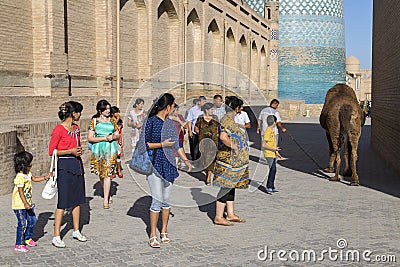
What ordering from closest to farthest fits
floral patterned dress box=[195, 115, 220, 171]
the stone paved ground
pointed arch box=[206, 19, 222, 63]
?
the stone paved ground, floral patterned dress box=[195, 115, 220, 171], pointed arch box=[206, 19, 222, 63]

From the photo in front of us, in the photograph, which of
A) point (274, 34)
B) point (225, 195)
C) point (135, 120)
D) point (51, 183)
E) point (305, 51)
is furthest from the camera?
point (305, 51)

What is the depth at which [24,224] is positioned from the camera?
5324 mm

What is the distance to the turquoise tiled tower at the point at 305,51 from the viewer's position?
4500cm

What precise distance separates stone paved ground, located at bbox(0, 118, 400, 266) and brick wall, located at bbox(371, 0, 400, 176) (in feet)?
7.27

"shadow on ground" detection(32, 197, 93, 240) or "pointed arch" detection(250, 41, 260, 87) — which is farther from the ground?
"pointed arch" detection(250, 41, 260, 87)

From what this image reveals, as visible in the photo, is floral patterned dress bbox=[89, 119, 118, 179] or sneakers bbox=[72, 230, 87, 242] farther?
floral patterned dress bbox=[89, 119, 118, 179]

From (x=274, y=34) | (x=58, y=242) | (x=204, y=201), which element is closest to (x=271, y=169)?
(x=204, y=201)

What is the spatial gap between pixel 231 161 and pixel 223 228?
836 millimetres

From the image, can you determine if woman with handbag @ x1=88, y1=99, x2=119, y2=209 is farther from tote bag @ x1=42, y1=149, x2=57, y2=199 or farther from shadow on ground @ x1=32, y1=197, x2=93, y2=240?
tote bag @ x1=42, y1=149, x2=57, y2=199

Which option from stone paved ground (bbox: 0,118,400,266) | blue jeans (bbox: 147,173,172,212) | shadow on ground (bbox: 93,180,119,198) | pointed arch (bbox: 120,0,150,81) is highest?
pointed arch (bbox: 120,0,150,81)

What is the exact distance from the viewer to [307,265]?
4.96 meters

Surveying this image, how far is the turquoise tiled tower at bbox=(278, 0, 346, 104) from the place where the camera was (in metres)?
45.0

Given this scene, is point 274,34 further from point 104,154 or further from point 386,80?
point 104,154

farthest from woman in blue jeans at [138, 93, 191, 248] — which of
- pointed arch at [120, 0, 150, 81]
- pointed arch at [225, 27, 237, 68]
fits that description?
pointed arch at [225, 27, 237, 68]
